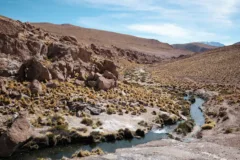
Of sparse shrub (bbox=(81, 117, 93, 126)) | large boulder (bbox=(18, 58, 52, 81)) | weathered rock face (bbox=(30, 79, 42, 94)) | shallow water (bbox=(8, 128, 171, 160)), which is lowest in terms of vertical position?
shallow water (bbox=(8, 128, 171, 160))

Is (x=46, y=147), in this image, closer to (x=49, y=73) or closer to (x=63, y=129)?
(x=63, y=129)

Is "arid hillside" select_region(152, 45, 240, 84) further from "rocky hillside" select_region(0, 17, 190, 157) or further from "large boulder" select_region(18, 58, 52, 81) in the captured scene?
"large boulder" select_region(18, 58, 52, 81)

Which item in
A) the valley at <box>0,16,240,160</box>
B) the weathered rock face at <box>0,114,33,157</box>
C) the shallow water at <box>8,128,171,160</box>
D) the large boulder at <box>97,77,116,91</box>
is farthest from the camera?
the large boulder at <box>97,77,116,91</box>

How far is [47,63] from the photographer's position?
4684 centimetres

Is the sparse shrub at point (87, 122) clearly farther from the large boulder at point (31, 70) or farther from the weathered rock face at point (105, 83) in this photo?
the weathered rock face at point (105, 83)

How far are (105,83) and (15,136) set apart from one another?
2378cm

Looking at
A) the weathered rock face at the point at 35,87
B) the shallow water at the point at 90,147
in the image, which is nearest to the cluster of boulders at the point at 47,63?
the weathered rock face at the point at 35,87

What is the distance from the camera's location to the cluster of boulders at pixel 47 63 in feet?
137

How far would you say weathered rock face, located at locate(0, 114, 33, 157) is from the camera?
84.6 feet

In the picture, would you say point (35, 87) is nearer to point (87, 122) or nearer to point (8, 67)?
point (8, 67)

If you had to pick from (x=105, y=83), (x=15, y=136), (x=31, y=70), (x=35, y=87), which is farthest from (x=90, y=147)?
(x=105, y=83)

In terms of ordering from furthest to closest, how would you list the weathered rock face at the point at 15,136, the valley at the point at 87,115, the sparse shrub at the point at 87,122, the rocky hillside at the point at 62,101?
the sparse shrub at the point at 87,122 < the rocky hillside at the point at 62,101 < the valley at the point at 87,115 < the weathered rock face at the point at 15,136

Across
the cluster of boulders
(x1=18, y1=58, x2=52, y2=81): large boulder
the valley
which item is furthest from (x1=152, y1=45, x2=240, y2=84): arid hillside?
(x1=18, y1=58, x2=52, y2=81): large boulder

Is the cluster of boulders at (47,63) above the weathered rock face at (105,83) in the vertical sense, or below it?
above
